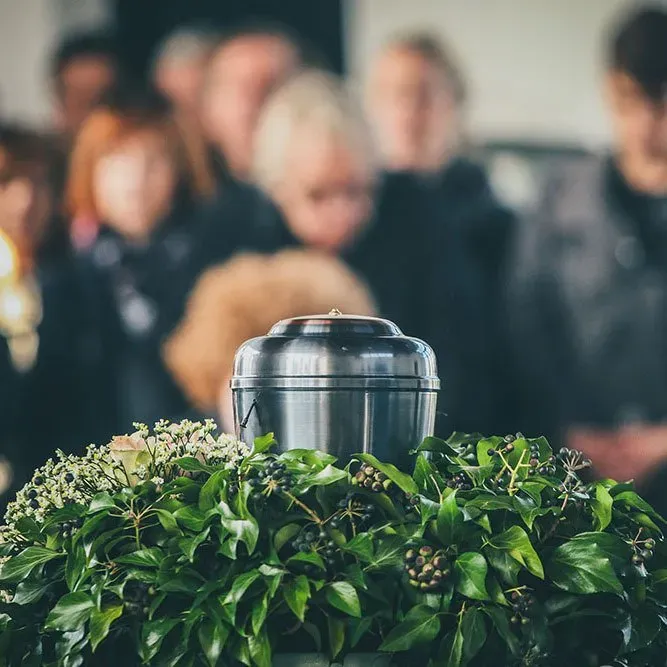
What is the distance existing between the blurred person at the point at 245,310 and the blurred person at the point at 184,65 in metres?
2.12

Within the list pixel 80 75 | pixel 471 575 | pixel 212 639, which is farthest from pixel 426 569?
pixel 80 75

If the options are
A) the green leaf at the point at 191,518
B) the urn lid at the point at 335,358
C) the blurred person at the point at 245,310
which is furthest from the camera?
the blurred person at the point at 245,310

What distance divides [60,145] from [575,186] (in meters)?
2.45

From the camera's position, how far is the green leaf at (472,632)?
1.59 m

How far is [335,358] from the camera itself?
1.93 m

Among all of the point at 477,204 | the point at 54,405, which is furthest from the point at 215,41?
the point at 54,405

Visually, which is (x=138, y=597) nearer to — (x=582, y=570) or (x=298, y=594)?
(x=298, y=594)

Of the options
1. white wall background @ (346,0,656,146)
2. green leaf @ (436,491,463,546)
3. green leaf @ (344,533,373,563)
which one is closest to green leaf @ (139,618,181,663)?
green leaf @ (344,533,373,563)

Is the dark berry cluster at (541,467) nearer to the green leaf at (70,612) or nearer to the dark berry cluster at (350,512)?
the dark berry cluster at (350,512)

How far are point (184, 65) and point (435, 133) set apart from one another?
1.23 metres

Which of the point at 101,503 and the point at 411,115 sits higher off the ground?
the point at 411,115

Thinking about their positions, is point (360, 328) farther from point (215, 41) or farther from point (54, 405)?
point (215, 41)

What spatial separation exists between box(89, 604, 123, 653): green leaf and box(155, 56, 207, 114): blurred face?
4980 mm

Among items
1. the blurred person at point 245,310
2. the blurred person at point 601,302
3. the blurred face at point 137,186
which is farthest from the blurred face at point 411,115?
the blurred person at point 245,310
